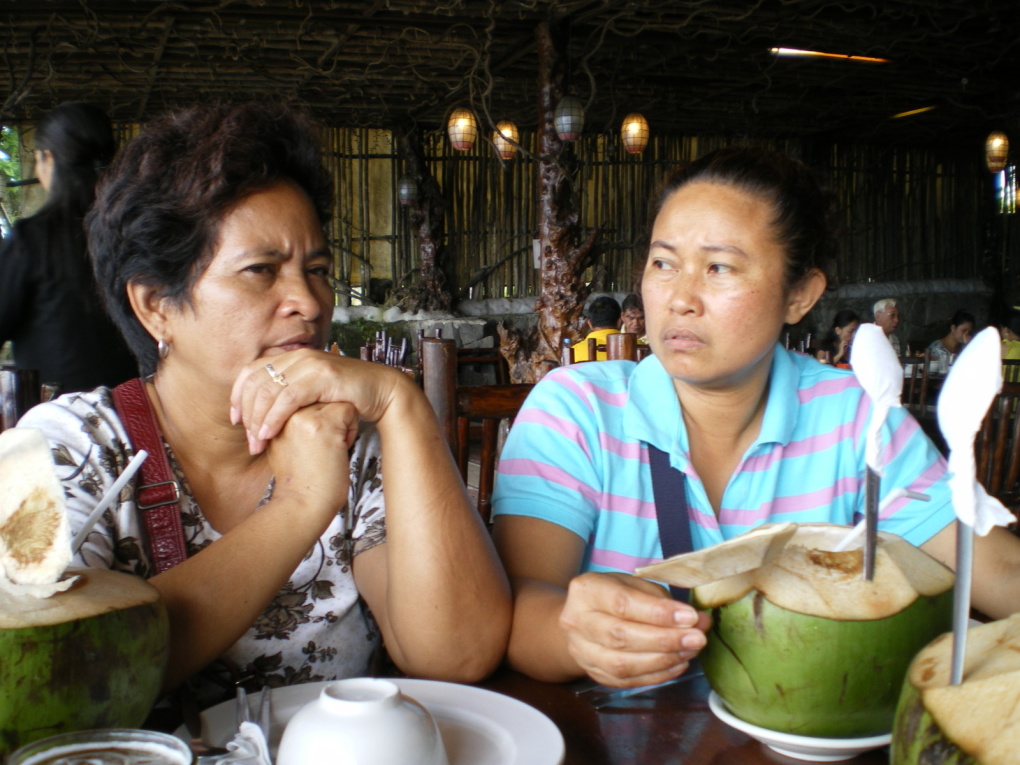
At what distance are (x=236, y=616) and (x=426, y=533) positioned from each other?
280mm

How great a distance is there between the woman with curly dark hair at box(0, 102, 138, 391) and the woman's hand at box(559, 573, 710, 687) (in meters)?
2.38

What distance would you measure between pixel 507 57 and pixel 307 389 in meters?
7.78

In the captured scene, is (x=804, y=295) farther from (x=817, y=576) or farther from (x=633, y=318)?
(x=633, y=318)

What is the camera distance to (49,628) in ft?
2.40

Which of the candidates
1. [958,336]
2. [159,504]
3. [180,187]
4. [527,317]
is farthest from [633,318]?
[159,504]

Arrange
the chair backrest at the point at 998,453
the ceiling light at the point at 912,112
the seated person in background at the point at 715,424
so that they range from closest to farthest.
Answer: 1. the seated person in background at the point at 715,424
2. the chair backrest at the point at 998,453
3. the ceiling light at the point at 912,112

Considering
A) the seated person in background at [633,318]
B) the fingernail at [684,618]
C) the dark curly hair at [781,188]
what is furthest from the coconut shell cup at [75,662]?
the seated person in background at [633,318]

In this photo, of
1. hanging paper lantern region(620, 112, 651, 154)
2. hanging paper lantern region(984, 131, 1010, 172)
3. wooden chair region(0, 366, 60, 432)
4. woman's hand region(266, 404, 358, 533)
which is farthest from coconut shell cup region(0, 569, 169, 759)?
hanging paper lantern region(984, 131, 1010, 172)

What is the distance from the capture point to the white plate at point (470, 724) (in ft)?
2.83

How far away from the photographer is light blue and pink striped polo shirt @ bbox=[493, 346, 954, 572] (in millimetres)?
1582

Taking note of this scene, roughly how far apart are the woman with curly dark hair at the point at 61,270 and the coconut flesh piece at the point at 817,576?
2.58 m

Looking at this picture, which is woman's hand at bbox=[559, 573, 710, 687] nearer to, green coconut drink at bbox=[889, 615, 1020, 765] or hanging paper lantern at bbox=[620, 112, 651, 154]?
green coconut drink at bbox=[889, 615, 1020, 765]

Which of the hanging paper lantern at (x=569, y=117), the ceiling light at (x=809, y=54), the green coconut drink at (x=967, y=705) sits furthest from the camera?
the ceiling light at (x=809, y=54)

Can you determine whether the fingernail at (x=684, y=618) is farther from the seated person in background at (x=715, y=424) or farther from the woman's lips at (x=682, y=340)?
the woman's lips at (x=682, y=340)
